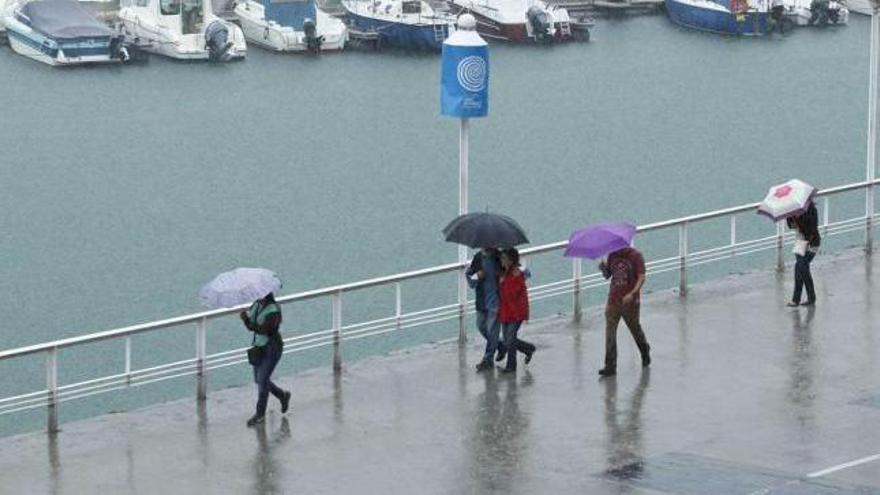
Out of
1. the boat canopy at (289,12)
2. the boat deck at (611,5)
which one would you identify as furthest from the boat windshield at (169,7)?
the boat deck at (611,5)

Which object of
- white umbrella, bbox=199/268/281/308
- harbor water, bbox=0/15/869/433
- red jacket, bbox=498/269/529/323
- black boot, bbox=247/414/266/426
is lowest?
harbor water, bbox=0/15/869/433

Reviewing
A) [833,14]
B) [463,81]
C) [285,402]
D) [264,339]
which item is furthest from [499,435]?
[833,14]

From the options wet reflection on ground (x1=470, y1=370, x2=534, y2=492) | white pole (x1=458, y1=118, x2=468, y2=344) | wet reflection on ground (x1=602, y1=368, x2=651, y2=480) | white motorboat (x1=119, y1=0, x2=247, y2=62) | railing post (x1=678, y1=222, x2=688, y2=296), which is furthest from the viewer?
white motorboat (x1=119, y1=0, x2=247, y2=62)

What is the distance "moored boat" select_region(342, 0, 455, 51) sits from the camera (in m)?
91.4

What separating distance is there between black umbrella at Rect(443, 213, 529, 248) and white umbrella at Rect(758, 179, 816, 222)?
11.6 ft

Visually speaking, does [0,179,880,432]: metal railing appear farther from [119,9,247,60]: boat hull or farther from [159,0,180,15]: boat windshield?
[159,0,180,15]: boat windshield

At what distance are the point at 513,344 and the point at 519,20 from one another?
73.7 meters

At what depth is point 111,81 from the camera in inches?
3332

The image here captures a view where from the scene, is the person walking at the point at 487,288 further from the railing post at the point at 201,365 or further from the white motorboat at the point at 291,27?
the white motorboat at the point at 291,27

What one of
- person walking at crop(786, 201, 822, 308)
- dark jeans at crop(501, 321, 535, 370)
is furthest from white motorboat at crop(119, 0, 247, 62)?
dark jeans at crop(501, 321, 535, 370)

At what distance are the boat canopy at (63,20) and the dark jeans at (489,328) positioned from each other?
64681 mm

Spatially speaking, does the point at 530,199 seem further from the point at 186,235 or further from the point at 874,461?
the point at 874,461

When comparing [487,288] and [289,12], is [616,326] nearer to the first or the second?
[487,288]

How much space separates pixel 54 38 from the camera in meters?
84.9
